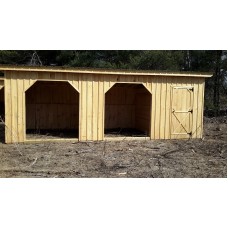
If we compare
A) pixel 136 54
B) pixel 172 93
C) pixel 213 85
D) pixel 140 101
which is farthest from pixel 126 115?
pixel 213 85

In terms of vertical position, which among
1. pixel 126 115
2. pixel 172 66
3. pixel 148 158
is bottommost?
pixel 148 158

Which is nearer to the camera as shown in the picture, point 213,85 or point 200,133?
point 200,133

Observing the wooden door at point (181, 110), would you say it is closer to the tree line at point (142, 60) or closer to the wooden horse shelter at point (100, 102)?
the wooden horse shelter at point (100, 102)

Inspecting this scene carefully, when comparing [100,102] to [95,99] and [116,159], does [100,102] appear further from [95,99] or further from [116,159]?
[116,159]

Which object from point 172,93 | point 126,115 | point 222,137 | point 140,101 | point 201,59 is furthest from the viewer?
point 201,59

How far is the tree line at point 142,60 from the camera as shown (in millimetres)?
21797

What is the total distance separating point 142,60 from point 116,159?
15.8 meters

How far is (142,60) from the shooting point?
2262 cm

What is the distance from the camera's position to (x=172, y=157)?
835 centimetres

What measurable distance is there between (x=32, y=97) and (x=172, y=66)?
45.2 feet

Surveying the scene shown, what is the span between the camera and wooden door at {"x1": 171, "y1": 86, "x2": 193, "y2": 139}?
36.8 feet

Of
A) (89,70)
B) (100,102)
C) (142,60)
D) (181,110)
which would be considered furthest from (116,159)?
(142,60)

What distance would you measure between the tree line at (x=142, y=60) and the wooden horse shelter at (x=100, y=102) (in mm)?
7746

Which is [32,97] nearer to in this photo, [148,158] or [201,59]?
[148,158]
